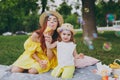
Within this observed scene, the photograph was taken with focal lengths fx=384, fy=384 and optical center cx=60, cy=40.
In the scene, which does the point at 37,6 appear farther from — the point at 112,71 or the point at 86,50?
the point at 112,71

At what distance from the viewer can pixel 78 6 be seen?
58.6ft

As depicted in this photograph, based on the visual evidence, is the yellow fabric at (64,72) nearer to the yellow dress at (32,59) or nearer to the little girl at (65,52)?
the little girl at (65,52)

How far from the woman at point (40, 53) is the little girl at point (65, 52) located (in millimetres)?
163

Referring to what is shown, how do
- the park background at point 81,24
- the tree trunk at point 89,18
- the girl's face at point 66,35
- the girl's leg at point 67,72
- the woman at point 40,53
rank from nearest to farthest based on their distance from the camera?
the girl's leg at point 67,72
the girl's face at point 66,35
the woman at point 40,53
the park background at point 81,24
the tree trunk at point 89,18

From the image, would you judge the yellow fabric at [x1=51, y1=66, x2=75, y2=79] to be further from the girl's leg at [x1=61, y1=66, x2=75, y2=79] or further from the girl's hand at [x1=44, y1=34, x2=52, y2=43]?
the girl's hand at [x1=44, y1=34, x2=52, y2=43]

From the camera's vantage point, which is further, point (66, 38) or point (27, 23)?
point (27, 23)

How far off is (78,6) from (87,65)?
41.0ft

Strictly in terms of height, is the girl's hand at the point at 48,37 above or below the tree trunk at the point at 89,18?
above

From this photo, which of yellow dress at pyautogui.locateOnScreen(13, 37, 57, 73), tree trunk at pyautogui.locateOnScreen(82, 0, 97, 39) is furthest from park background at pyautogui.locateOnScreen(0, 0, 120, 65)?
yellow dress at pyautogui.locateOnScreen(13, 37, 57, 73)

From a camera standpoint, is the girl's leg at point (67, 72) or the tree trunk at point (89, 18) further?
the tree trunk at point (89, 18)

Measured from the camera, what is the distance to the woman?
5379mm

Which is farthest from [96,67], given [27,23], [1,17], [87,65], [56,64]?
[27,23]

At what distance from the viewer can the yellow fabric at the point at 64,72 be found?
5148 millimetres

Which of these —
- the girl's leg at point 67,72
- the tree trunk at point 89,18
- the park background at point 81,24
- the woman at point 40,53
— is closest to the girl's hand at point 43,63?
the woman at point 40,53
